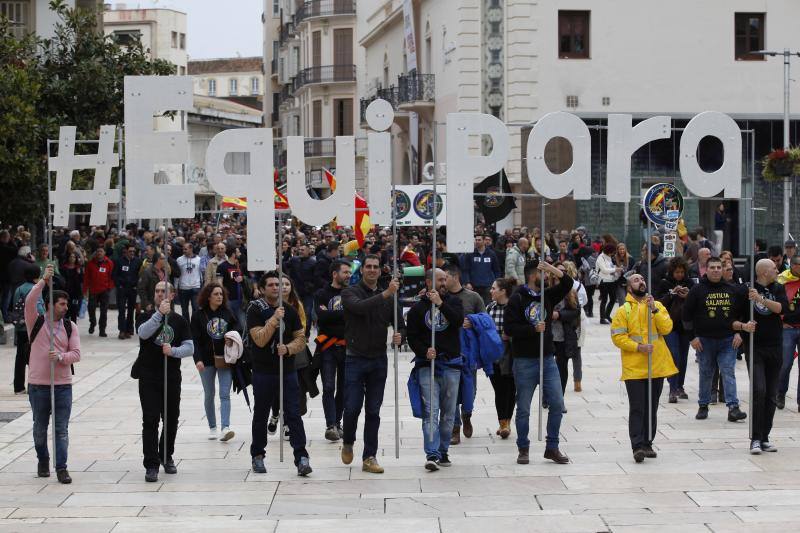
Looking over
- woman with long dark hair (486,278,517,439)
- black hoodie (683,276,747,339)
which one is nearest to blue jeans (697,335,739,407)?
black hoodie (683,276,747,339)

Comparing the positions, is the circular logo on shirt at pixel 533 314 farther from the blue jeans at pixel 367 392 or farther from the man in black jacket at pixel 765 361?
the man in black jacket at pixel 765 361

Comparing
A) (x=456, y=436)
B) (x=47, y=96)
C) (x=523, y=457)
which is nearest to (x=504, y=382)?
(x=456, y=436)

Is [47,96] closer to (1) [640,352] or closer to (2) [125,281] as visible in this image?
(2) [125,281]

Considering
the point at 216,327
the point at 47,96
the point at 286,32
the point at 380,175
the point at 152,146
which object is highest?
the point at 286,32

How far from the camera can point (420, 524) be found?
9367 millimetres

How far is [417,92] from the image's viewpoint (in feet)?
140

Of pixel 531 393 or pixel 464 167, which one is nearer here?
pixel 531 393

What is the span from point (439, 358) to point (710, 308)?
3.28 m

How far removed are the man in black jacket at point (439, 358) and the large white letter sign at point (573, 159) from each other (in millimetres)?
1278

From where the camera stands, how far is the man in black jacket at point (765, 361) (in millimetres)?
11820

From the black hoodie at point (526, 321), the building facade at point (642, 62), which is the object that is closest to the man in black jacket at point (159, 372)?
the black hoodie at point (526, 321)

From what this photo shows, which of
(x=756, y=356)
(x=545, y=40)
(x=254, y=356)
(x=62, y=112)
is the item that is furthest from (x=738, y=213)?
(x=254, y=356)

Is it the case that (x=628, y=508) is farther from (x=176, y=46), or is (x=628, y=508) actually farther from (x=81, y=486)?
(x=176, y=46)

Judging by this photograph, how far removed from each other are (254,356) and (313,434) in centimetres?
206
